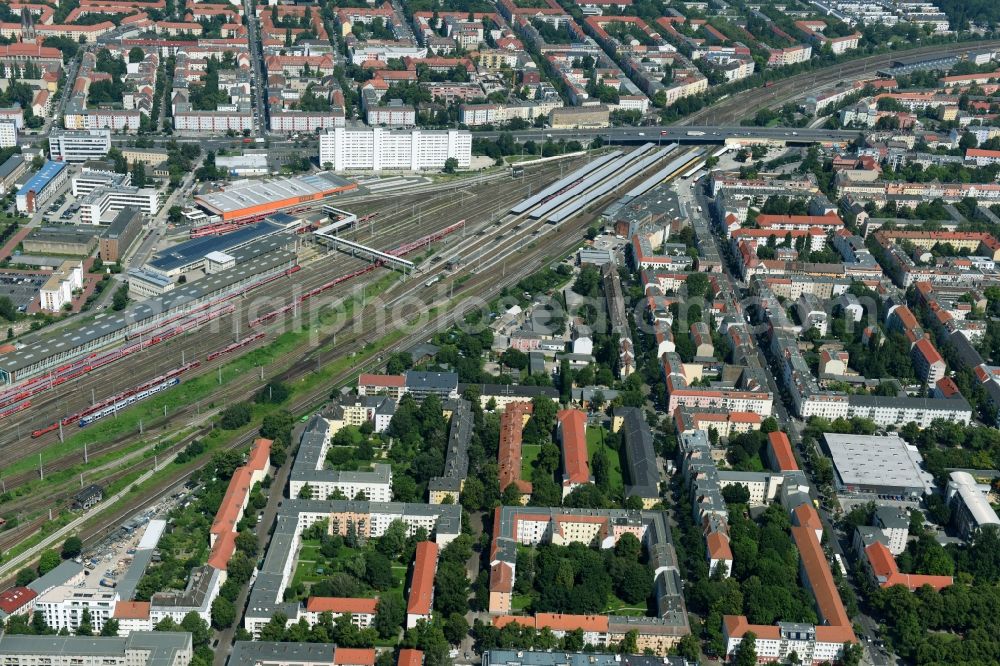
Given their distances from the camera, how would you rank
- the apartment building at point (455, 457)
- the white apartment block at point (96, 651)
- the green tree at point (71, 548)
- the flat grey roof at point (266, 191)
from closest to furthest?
the white apartment block at point (96, 651) → the green tree at point (71, 548) → the apartment building at point (455, 457) → the flat grey roof at point (266, 191)

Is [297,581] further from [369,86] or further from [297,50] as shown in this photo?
[297,50]

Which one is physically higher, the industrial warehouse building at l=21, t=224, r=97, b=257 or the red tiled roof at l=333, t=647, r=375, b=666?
the industrial warehouse building at l=21, t=224, r=97, b=257

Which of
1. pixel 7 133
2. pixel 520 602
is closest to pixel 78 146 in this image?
pixel 7 133

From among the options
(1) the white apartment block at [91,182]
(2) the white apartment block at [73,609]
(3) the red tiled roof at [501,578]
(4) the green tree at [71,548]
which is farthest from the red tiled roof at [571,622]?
(1) the white apartment block at [91,182]

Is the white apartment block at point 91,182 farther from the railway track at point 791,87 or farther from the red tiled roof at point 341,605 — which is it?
the railway track at point 791,87

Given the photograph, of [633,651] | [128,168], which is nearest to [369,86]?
[128,168]

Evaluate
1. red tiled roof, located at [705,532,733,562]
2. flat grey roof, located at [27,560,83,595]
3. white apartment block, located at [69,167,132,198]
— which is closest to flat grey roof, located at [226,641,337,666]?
flat grey roof, located at [27,560,83,595]

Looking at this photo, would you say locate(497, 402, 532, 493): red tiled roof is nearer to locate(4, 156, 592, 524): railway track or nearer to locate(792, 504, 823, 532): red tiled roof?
locate(792, 504, 823, 532): red tiled roof
